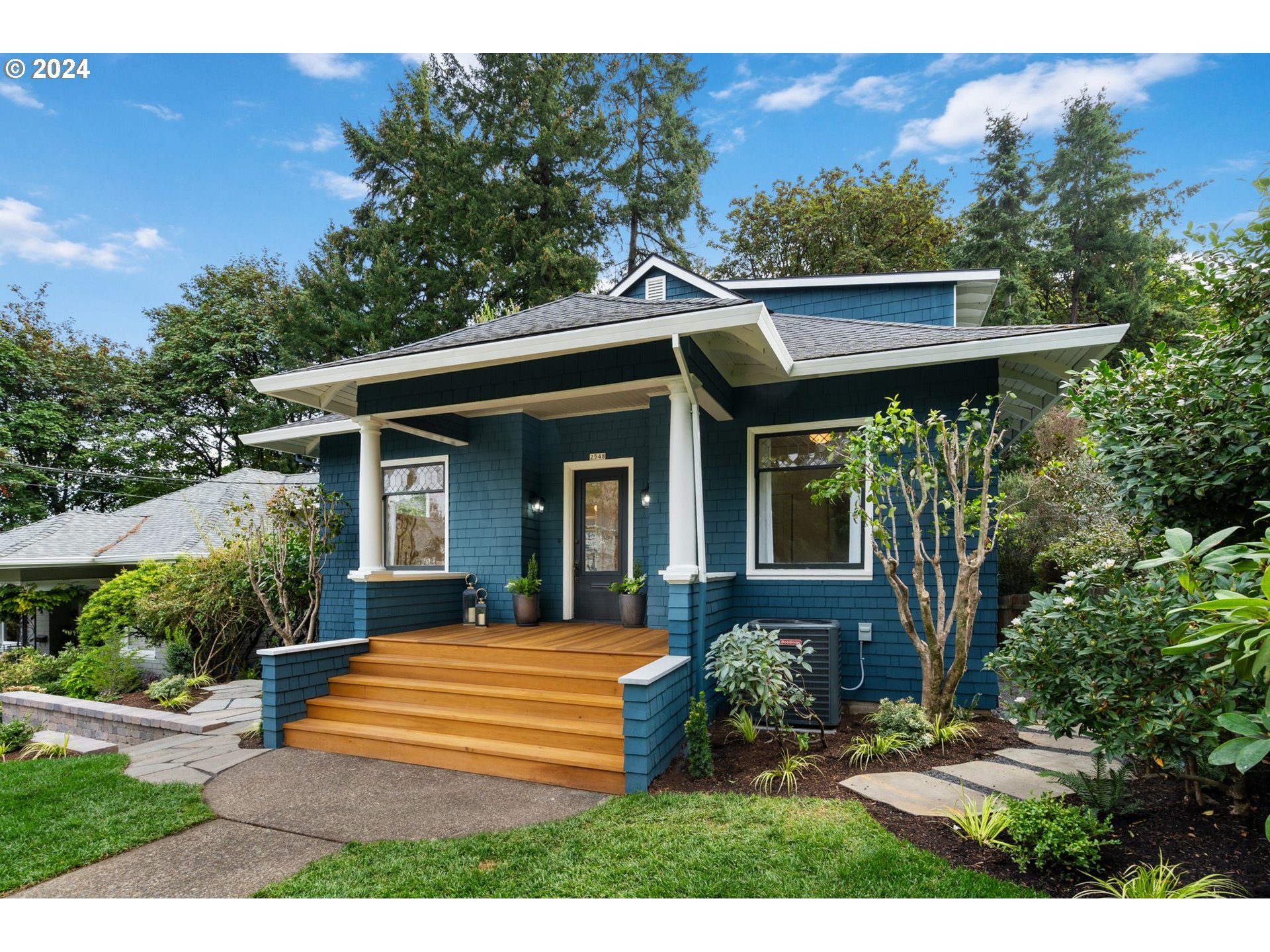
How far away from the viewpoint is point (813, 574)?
559cm

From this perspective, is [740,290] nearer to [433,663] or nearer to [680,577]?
[680,577]

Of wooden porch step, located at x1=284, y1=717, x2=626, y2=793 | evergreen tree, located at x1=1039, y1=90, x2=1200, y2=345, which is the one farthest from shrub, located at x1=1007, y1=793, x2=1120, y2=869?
evergreen tree, located at x1=1039, y1=90, x2=1200, y2=345

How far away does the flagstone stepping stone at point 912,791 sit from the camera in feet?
10.9

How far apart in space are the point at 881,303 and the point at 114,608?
10.9 meters

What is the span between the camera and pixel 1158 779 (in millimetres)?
3424

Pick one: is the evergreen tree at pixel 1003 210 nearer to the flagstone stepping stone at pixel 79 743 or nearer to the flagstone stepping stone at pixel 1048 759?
the flagstone stepping stone at pixel 1048 759

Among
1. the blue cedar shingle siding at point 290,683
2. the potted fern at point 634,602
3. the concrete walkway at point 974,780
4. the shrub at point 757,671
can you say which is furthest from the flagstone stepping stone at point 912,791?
the blue cedar shingle siding at point 290,683

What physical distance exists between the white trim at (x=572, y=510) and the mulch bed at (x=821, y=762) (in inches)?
97.9

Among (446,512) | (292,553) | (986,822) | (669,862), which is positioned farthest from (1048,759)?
(292,553)

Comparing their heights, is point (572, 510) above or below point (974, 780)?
above

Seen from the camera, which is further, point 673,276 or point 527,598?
point 673,276

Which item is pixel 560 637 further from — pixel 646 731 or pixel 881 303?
pixel 881 303

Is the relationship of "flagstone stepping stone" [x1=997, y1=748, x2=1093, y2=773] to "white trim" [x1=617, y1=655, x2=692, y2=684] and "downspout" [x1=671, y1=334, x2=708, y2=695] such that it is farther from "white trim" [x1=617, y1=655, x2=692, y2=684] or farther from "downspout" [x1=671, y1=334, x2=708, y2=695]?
"white trim" [x1=617, y1=655, x2=692, y2=684]

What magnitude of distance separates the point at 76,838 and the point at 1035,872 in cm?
463
